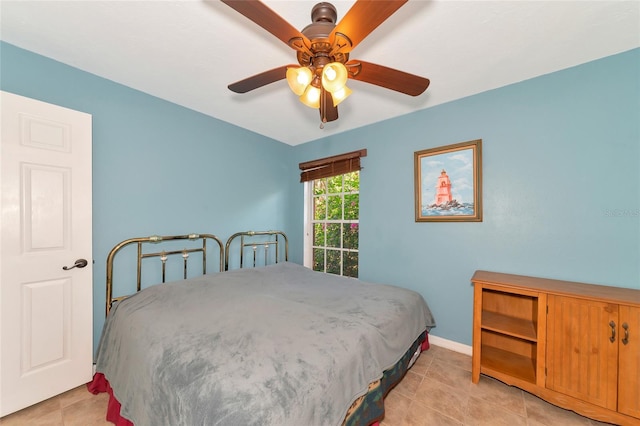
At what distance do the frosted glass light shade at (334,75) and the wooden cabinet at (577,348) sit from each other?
1855 millimetres

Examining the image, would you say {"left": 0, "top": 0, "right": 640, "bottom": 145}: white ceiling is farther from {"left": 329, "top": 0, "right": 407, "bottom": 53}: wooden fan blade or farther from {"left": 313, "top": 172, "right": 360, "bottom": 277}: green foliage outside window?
{"left": 313, "top": 172, "right": 360, "bottom": 277}: green foliage outside window

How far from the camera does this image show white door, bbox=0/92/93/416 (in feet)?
5.19

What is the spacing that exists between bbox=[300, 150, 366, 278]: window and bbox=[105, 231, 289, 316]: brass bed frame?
20.0 inches

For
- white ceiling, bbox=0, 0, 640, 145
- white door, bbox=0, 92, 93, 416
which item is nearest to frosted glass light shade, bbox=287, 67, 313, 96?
white ceiling, bbox=0, 0, 640, 145

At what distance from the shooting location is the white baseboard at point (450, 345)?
2.32 meters

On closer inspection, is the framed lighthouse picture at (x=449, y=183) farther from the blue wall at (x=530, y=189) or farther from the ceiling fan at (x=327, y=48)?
the ceiling fan at (x=327, y=48)

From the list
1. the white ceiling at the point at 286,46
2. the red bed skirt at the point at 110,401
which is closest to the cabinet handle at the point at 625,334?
the white ceiling at the point at 286,46

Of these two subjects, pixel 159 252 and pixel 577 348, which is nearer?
pixel 577 348

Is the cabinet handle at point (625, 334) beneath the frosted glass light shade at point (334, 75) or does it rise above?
beneath

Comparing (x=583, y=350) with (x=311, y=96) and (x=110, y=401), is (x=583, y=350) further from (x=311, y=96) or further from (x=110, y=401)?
(x=110, y=401)

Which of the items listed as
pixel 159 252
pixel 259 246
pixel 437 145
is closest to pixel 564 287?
pixel 437 145

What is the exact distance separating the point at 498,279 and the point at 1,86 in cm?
402

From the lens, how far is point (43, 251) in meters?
1.72

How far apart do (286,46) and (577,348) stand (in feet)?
9.45
